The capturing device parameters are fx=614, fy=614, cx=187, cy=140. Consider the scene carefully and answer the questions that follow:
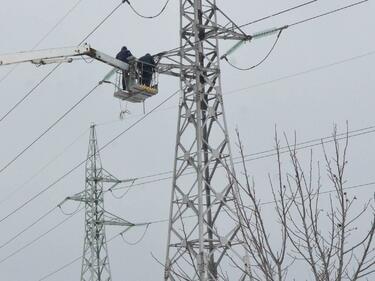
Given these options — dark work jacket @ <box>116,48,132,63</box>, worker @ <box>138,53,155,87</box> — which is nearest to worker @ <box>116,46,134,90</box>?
dark work jacket @ <box>116,48,132,63</box>

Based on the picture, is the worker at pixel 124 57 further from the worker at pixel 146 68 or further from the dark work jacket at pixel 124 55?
the worker at pixel 146 68

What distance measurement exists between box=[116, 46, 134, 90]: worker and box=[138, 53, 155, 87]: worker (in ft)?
1.13

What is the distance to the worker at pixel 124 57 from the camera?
1568 centimetres

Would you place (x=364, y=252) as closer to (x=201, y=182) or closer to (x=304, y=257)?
(x=304, y=257)

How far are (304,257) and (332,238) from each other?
0.93ft

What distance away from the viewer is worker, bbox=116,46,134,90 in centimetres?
1568

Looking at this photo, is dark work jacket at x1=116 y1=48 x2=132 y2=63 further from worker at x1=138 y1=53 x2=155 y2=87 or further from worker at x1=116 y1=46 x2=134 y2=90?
worker at x1=138 y1=53 x2=155 y2=87

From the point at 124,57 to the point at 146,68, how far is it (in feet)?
2.48

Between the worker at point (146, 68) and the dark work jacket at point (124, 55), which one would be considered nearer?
the worker at point (146, 68)

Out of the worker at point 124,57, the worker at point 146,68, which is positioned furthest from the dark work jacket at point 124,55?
the worker at point 146,68

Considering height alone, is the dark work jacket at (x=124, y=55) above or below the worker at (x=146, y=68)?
above

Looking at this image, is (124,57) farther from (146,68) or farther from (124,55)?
(146,68)

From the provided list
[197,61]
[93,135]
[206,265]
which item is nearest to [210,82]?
[197,61]

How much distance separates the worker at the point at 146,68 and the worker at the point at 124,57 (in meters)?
0.34
